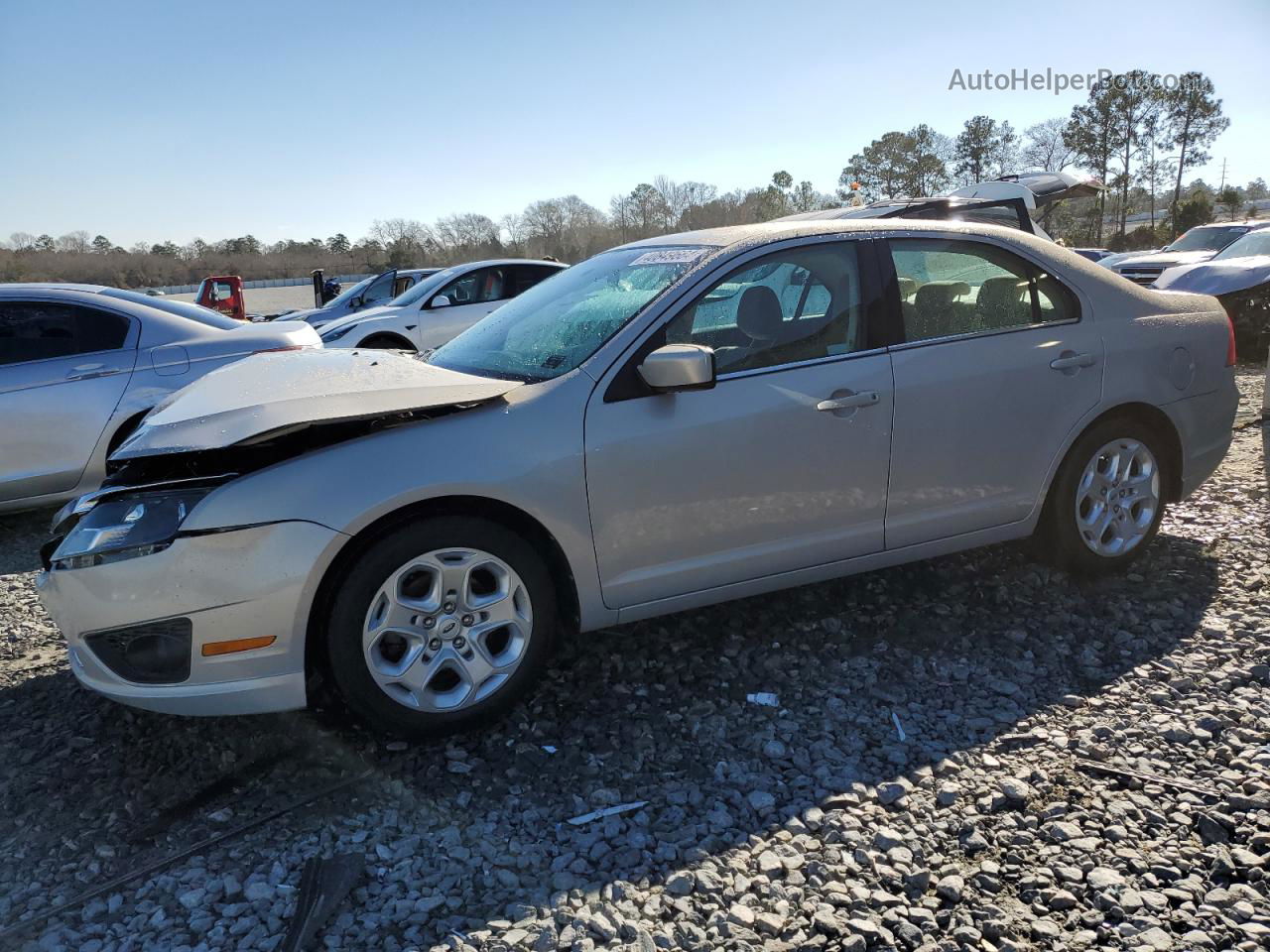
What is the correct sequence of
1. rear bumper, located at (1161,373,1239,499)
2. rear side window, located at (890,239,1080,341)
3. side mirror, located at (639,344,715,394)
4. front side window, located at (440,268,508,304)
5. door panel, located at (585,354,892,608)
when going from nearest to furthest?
1. side mirror, located at (639,344,715,394)
2. door panel, located at (585,354,892,608)
3. rear side window, located at (890,239,1080,341)
4. rear bumper, located at (1161,373,1239,499)
5. front side window, located at (440,268,508,304)

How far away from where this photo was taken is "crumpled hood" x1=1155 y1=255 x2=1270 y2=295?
11219 millimetres

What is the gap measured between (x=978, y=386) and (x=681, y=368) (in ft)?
4.59

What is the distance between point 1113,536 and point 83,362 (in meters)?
6.00

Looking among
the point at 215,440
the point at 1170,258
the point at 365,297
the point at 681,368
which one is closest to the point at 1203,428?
the point at 681,368

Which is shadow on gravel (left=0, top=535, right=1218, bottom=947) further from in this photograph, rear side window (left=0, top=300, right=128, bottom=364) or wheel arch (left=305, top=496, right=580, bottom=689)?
rear side window (left=0, top=300, right=128, bottom=364)

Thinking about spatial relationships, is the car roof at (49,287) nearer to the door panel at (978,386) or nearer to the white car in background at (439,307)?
the white car in background at (439,307)

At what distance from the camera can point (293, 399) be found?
3.05 metres

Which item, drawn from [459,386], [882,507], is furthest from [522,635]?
[882,507]

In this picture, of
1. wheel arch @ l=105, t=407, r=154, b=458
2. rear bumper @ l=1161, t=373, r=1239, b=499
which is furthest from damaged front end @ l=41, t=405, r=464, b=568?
rear bumper @ l=1161, t=373, r=1239, b=499

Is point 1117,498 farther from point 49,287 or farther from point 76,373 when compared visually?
point 49,287

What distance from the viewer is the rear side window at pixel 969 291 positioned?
3715 mm

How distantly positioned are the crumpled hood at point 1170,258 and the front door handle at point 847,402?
12054mm

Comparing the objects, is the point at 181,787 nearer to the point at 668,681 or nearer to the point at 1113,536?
the point at 668,681

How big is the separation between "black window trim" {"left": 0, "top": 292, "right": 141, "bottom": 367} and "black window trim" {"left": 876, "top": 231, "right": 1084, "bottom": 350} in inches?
190
